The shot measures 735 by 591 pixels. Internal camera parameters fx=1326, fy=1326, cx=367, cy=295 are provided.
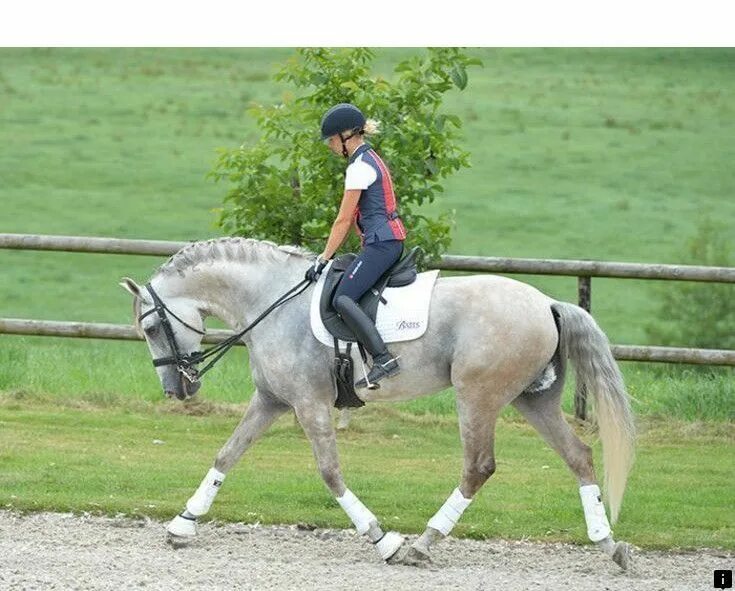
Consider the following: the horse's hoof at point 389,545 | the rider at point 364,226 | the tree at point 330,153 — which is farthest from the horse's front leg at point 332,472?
the tree at point 330,153

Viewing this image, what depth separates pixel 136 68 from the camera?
75.6ft

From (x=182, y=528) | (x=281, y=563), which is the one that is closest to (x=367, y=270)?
(x=281, y=563)

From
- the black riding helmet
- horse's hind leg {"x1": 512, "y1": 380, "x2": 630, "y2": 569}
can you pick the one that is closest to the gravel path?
horse's hind leg {"x1": 512, "y1": 380, "x2": 630, "y2": 569}

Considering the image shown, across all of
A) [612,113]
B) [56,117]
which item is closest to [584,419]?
[612,113]

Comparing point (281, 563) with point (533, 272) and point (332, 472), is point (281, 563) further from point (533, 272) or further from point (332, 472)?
point (533, 272)

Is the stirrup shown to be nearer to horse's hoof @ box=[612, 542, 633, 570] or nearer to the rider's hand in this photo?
the rider's hand

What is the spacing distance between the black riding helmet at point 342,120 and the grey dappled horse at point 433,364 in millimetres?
789

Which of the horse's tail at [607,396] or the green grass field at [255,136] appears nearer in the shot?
the horse's tail at [607,396]

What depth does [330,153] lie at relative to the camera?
9.66 m

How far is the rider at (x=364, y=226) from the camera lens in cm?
704

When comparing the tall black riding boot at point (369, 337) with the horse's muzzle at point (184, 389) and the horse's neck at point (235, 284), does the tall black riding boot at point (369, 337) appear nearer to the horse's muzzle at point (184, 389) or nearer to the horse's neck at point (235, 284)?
the horse's neck at point (235, 284)

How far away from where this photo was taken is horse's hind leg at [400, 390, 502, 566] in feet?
23.0

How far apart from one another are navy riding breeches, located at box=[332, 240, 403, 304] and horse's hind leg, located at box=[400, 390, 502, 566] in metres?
0.77
